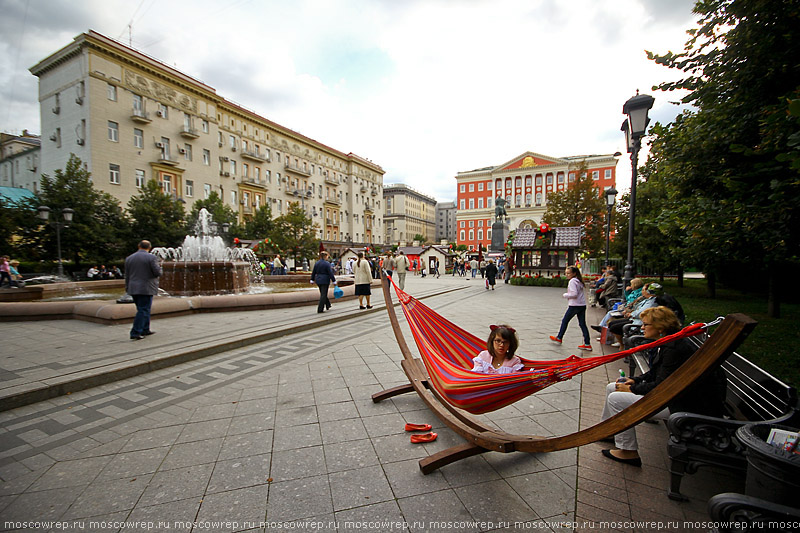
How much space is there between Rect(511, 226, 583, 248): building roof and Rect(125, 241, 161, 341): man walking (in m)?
18.4

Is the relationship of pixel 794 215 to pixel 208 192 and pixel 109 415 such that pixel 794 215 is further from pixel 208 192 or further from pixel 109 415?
pixel 208 192

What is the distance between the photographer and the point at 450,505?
2.16m

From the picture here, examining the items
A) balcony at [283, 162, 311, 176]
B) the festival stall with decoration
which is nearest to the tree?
the festival stall with decoration

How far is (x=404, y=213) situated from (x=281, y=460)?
111m

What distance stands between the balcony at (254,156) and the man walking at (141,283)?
1568 inches

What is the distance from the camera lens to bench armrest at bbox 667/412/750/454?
6.28 ft

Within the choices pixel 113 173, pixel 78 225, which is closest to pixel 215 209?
pixel 113 173

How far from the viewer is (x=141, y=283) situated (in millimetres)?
6051

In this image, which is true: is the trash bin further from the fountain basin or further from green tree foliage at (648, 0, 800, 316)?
the fountain basin

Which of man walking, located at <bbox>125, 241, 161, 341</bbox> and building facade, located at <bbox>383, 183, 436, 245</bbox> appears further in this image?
building facade, located at <bbox>383, 183, 436, 245</bbox>

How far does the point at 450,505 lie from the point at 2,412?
4.56 meters

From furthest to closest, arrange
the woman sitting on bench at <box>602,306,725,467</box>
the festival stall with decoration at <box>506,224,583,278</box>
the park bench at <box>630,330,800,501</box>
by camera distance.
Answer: the festival stall with decoration at <box>506,224,583,278</box> → the woman sitting on bench at <box>602,306,725,467</box> → the park bench at <box>630,330,800,501</box>

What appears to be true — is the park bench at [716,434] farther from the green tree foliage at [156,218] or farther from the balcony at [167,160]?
the balcony at [167,160]

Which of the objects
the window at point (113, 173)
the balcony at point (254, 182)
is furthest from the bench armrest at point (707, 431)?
the balcony at point (254, 182)
